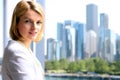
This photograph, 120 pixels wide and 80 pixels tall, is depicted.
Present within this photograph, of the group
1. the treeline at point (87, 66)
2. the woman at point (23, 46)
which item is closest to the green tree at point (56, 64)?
the treeline at point (87, 66)

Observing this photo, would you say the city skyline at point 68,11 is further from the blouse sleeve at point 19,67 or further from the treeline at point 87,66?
the blouse sleeve at point 19,67

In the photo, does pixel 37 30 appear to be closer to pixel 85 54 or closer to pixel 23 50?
pixel 23 50

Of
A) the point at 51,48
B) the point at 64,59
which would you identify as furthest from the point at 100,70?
the point at 51,48

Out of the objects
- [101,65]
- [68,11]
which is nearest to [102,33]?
[101,65]

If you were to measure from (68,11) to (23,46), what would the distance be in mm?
1760

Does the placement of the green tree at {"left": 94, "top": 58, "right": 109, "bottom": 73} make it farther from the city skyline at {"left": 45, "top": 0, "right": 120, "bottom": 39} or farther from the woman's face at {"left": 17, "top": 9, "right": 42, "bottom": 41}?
the woman's face at {"left": 17, "top": 9, "right": 42, "bottom": 41}

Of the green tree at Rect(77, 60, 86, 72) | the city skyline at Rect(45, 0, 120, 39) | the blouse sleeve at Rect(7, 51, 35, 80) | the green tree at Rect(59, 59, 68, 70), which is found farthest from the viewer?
the green tree at Rect(59, 59, 68, 70)

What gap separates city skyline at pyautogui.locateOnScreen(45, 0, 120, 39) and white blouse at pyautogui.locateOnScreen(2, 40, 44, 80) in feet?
5.37

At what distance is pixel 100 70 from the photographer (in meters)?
2.48

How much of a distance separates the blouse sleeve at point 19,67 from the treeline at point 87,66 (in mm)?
1662

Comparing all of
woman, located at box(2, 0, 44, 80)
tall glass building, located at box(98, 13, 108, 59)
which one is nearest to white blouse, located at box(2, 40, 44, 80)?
woman, located at box(2, 0, 44, 80)

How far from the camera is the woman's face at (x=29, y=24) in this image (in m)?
0.90

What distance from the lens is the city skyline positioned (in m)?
2.42

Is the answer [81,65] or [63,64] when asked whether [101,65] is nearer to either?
[81,65]
